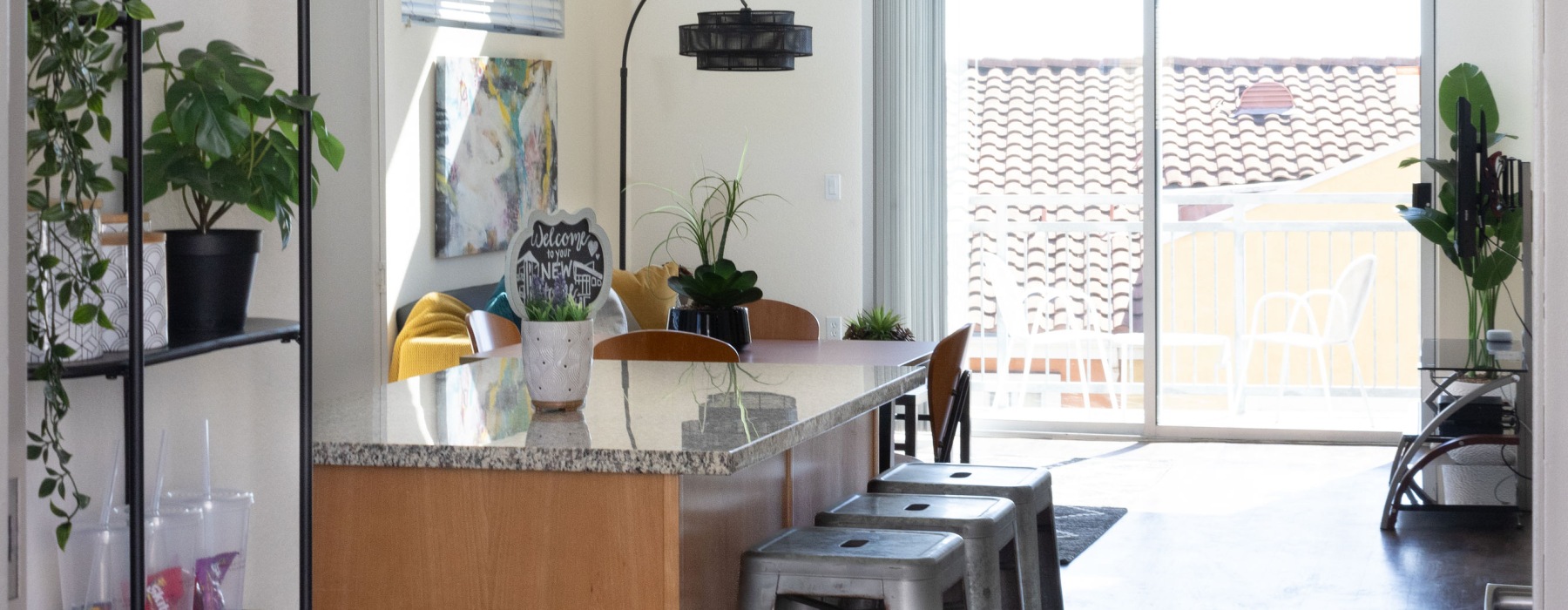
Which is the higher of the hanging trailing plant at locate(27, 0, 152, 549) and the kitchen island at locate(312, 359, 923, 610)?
the hanging trailing plant at locate(27, 0, 152, 549)

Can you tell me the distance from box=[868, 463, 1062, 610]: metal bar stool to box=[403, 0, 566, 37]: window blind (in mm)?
3043

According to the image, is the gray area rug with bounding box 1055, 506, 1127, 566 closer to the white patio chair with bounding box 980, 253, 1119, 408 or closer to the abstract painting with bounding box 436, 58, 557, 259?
the white patio chair with bounding box 980, 253, 1119, 408

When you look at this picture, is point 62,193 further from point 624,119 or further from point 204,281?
point 624,119

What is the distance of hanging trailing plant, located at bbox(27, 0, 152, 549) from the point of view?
1633 mm

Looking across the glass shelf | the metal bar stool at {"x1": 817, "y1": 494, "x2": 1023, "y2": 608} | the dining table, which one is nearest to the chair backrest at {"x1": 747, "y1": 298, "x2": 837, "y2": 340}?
the dining table

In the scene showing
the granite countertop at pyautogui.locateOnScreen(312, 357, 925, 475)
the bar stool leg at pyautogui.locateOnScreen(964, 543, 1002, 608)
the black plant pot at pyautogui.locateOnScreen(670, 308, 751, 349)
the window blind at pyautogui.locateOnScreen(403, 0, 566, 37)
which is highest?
the window blind at pyautogui.locateOnScreen(403, 0, 566, 37)

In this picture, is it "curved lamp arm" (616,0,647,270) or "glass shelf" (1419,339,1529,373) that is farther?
"curved lamp arm" (616,0,647,270)

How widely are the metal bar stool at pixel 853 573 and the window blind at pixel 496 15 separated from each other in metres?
3.47

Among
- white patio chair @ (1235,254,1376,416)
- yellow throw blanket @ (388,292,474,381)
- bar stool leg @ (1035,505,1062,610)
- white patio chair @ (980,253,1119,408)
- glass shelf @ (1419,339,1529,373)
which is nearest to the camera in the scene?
bar stool leg @ (1035,505,1062,610)

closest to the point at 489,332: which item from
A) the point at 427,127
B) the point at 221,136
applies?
the point at 427,127

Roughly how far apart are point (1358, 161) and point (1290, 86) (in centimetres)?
45

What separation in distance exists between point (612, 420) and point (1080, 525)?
9.75 ft

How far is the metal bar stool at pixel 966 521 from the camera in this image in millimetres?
2166

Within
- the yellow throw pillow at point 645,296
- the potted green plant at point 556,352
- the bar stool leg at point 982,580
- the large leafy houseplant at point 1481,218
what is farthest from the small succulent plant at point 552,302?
the large leafy houseplant at point 1481,218
